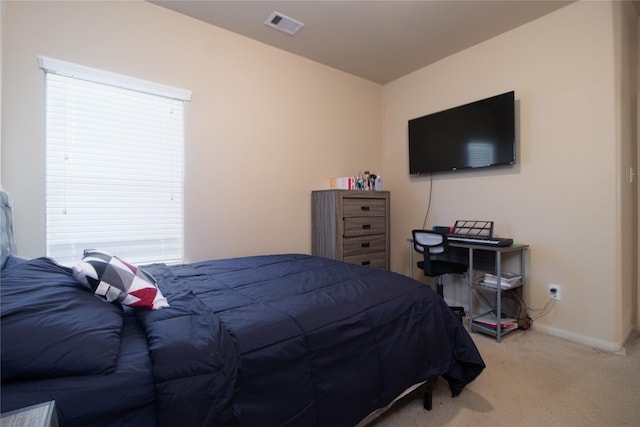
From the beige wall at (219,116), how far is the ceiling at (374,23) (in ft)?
0.55

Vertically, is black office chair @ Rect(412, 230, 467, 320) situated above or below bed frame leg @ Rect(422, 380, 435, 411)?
above

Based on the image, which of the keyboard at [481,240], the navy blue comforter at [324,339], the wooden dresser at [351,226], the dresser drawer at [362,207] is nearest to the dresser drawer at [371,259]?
the wooden dresser at [351,226]

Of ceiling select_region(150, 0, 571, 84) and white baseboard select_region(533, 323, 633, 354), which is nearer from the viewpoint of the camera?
white baseboard select_region(533, 323, 633, 354)

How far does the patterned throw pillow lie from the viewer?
104 cm

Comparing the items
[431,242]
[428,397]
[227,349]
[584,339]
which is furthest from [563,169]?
[227,349]

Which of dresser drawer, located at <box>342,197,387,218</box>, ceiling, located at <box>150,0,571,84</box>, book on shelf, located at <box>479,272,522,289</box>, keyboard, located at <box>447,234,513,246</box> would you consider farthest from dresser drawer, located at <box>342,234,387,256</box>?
ceiling, located at <box>150,0,571,84</box>

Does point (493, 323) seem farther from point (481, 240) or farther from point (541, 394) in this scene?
point (541, 394)

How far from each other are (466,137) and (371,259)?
1531 mm

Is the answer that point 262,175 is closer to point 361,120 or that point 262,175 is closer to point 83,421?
point 361,120

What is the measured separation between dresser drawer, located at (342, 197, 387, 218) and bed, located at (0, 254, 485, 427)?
1.34 m

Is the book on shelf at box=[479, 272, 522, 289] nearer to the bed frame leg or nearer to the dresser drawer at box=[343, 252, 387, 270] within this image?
the dresser drawer at box=[343, 252, 387, 270]

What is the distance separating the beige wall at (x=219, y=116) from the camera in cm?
184

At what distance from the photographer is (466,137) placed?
289cm

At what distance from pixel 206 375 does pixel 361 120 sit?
10.9 feet
